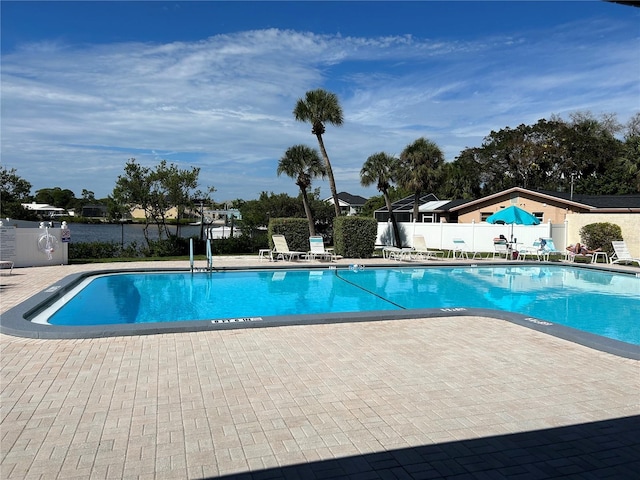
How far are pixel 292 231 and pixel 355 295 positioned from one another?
7707 mm

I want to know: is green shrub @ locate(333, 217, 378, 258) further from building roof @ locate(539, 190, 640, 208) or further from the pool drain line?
building roof @ locate(539, 190, 640, 208)

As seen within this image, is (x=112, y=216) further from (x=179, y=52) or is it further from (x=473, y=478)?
(x=473, y=478)

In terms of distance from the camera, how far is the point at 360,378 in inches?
187

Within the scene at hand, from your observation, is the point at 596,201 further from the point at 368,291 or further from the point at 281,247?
the point at 368,291

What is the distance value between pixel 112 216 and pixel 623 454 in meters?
21.1

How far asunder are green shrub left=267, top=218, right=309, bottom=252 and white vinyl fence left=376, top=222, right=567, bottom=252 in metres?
6.62

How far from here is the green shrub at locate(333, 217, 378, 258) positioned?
751 inches

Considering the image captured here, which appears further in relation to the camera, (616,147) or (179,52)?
(616,147)

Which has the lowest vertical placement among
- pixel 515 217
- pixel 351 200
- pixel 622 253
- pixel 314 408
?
pixel 314 408

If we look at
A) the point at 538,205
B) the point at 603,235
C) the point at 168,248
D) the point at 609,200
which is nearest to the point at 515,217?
the point at 603,235

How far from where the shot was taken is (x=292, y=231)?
62.6 feet

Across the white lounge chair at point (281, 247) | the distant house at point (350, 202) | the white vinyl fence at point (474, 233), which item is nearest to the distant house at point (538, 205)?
the white vinyl fence at point (474, 233)

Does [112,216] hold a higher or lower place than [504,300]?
higher

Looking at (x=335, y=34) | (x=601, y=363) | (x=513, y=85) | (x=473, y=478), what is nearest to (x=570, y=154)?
(x=513, y=85)
